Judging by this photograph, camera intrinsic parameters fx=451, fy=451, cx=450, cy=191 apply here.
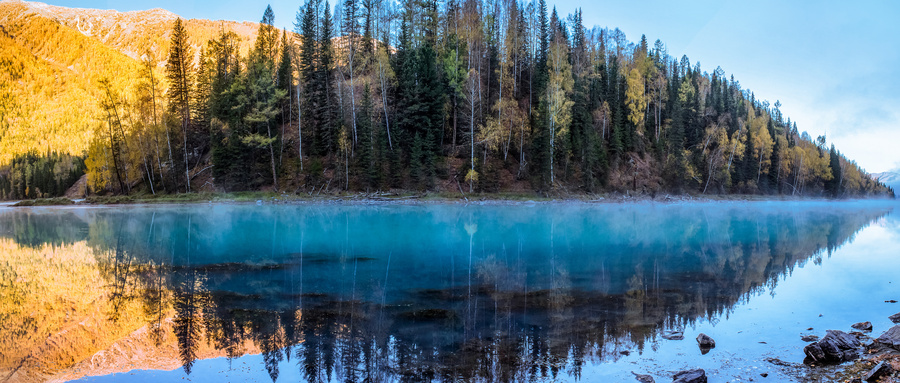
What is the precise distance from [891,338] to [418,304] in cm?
805

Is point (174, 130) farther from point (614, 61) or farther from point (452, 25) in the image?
point (614, 61)

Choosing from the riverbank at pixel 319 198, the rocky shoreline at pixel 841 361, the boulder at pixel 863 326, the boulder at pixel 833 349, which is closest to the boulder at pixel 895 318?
the boulder at pixel 863 326

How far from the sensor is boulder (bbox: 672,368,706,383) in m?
5.71

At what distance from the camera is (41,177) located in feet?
229

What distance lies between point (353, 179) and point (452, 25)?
69.5 feet

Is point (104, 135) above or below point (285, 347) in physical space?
above

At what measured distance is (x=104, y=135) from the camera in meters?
47.7

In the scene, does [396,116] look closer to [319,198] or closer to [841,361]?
[319,198]

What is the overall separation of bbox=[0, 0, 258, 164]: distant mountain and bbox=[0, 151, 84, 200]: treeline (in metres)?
22.4

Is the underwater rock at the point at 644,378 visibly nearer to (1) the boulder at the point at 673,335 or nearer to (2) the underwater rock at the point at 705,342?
(2) the underwater rock at the point at 705,342

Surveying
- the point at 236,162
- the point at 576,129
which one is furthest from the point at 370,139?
the point at 576,129

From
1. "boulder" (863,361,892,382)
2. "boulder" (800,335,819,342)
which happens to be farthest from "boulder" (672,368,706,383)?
"boulder" (800,335,819,342)

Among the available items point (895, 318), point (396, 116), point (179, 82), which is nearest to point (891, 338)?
point (895, 318)

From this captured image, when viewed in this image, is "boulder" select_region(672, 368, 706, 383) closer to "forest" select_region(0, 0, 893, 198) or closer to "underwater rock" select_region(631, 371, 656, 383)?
"underwater rock" select_region(631, 371, 656, 383)
